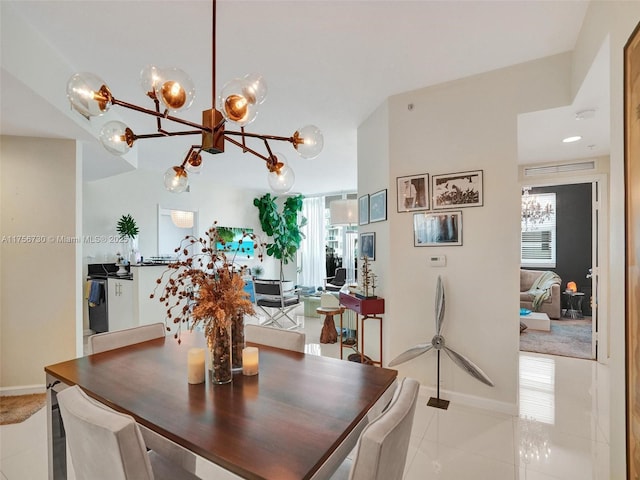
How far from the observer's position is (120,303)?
4336 mm

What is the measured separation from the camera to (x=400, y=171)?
3037 mm

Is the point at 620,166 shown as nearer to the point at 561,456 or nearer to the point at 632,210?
the point at 632,210

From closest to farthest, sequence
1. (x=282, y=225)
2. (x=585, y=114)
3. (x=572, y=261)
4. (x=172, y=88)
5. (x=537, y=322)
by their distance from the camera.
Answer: (x=172, y=88) < (x=585, y=114) < (x=537, y=322) < (x=572, y=261) < (x=282, y=225)

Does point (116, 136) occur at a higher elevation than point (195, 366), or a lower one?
Result: higher

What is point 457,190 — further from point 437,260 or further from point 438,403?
point 438,403

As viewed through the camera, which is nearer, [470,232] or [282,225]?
[470,232]

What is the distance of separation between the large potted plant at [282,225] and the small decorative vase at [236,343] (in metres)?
6.23

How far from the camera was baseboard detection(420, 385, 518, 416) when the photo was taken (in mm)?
2602

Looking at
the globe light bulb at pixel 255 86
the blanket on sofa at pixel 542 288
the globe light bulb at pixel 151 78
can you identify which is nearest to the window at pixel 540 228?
the blanket on sofa at pixel 542 288

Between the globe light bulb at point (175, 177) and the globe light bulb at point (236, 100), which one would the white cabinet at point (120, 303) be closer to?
the globe light bulb at point (175, 177)

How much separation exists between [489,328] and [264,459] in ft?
7.86

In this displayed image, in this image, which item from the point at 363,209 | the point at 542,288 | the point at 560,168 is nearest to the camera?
the point at 363,209

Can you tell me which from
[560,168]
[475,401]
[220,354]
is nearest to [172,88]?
[220,354]

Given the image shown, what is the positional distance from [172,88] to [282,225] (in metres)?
6.66
